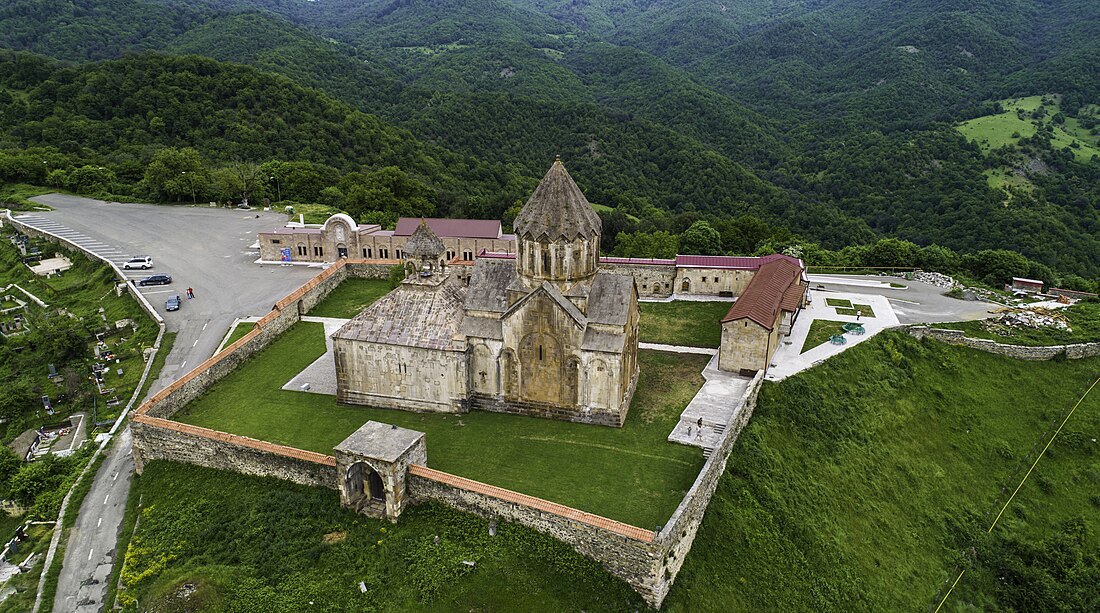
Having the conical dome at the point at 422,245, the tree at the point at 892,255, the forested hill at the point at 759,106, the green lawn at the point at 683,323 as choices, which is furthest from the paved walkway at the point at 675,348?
the forested hill at the point at 759,106

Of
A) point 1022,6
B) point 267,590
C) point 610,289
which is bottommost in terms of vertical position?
point 267,590

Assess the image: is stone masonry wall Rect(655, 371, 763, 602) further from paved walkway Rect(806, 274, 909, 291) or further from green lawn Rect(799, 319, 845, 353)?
paved walkway Rect(806, 274, 909, 291)

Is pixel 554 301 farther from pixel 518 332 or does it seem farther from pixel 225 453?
pixel 225 453

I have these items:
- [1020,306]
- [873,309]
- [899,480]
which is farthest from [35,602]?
[1020,306]

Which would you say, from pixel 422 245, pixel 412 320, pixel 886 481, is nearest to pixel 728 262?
pixel 886 481

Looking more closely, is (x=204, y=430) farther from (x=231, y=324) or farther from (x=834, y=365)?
(x=834, y=365)

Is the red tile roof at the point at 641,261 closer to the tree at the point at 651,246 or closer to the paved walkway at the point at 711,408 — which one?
the tree at the point at 651,246
